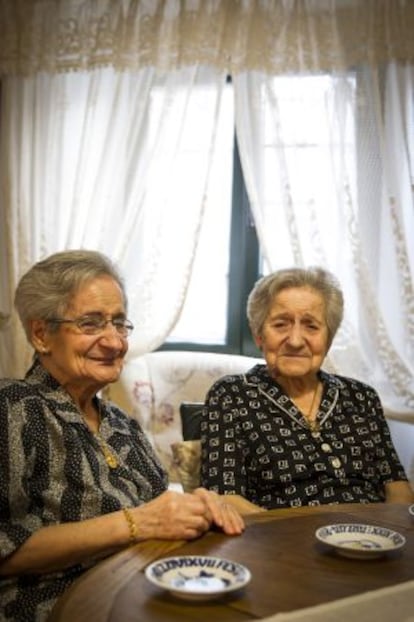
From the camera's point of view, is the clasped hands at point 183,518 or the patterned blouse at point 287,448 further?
the patterned blouse at point 287,448

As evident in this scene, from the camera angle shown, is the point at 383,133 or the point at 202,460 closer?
the point at 202,460

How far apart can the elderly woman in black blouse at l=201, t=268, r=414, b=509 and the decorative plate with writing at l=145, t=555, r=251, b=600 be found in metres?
0.72

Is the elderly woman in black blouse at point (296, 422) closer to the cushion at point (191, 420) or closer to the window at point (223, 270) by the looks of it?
the cushion at point (191, 420)

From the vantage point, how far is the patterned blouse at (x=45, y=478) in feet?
4.85

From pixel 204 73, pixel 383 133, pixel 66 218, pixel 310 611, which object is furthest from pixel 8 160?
pixel 310 611

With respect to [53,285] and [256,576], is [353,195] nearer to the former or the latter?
[53,285]

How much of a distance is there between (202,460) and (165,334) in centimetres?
97

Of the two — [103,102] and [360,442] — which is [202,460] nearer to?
[360,442]

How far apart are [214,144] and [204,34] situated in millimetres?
407

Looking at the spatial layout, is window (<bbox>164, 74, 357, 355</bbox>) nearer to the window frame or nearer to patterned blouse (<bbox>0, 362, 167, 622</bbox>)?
the window frame

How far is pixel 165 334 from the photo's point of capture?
2.97 meters

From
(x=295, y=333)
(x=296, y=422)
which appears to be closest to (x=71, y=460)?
(x=296, y=422)

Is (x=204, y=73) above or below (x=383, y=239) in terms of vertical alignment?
above

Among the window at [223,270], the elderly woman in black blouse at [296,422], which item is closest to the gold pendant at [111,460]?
the elderly woman in black blouse at [296,422]
